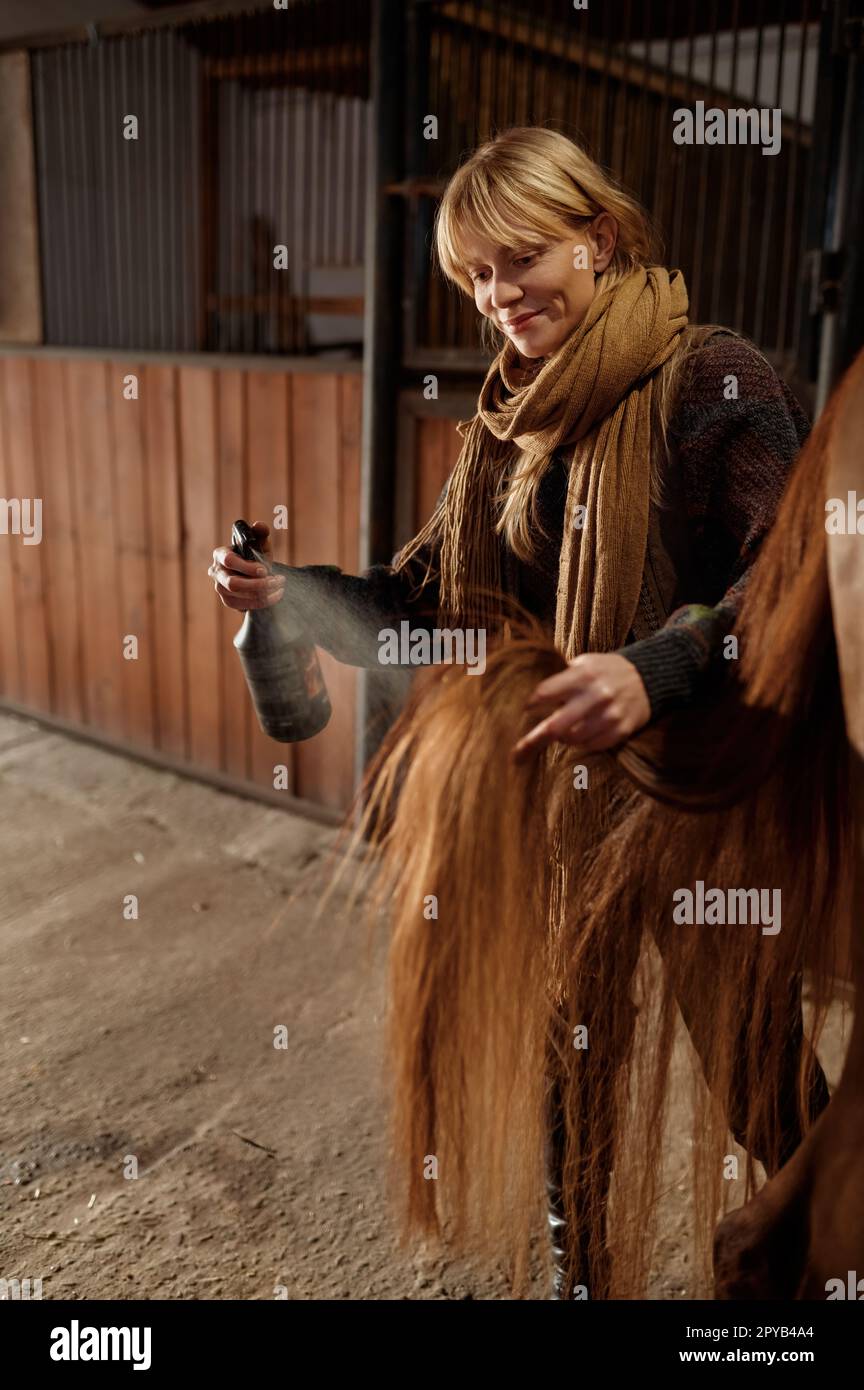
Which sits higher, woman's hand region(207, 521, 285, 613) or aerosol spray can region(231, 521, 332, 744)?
woman's hand region(207, 521, 285, 613)

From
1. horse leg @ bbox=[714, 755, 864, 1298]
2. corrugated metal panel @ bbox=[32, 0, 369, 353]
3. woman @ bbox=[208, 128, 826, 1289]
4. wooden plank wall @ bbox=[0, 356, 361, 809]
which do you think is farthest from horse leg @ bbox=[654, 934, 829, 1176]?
corrugated metal panel @ bbox=[32, 0, 369, 353]

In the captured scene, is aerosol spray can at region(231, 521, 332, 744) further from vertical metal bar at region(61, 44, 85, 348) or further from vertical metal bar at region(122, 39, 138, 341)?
vertical metal bar at region(61, 44, 85, 348)

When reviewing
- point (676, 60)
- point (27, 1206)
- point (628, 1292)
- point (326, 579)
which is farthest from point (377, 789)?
point (676, 60)

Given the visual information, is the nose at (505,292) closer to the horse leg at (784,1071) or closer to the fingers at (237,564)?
the fingers at (237,564)

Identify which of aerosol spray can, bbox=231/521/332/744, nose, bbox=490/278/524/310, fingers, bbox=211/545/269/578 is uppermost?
nose, bbox=490/278/524/310

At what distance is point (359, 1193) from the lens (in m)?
1.92

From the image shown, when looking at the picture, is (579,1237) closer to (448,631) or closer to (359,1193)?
(359,1193)

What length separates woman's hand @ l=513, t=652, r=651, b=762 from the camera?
850mm

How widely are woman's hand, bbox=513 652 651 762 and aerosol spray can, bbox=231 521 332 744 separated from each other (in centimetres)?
57

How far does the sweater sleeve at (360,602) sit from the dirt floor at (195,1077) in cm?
33

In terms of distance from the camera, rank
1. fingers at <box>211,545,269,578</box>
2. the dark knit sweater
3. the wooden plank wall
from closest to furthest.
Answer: the dark knit sweater
fingers at <box>211,545,269,578</box>
the wooden plank wall

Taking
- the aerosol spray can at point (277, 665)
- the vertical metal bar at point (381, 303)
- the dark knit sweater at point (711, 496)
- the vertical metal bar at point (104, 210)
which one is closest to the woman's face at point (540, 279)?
the dark knit sweater at point (711, 496)

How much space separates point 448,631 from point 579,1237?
766 mm

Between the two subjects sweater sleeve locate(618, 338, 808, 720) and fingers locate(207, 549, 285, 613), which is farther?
fingers locate(207, 549, 285, 613)
